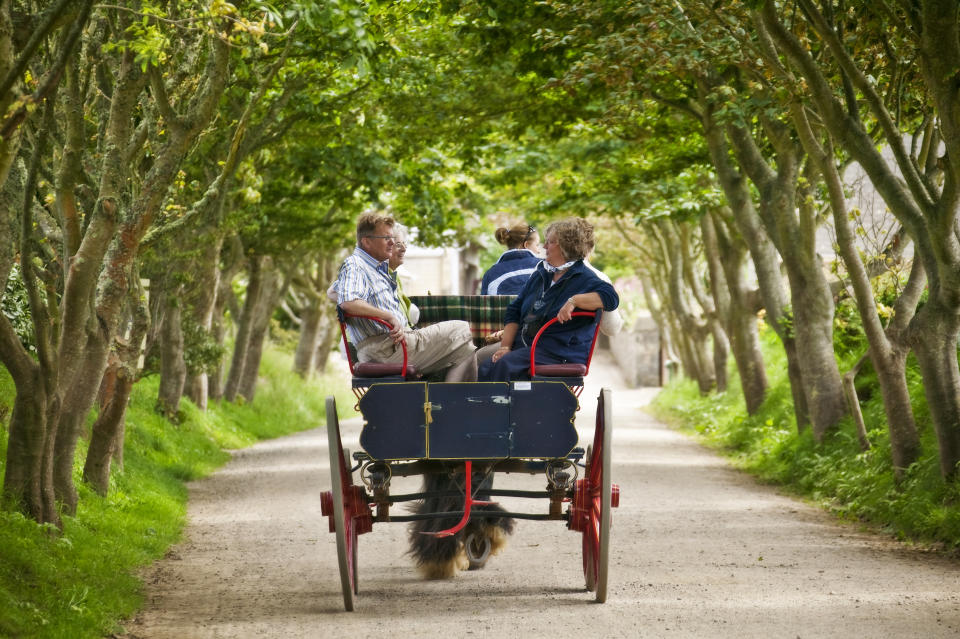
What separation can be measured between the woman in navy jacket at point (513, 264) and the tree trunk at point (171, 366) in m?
8.64

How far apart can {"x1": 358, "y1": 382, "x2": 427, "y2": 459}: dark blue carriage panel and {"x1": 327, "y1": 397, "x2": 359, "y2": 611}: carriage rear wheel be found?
0.18 m

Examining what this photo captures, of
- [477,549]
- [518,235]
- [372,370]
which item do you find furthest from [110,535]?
[518,235]

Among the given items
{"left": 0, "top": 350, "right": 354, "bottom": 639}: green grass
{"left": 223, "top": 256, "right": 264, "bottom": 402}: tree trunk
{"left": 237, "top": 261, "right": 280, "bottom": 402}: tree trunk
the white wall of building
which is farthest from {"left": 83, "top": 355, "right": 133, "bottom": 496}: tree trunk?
the white wall of building

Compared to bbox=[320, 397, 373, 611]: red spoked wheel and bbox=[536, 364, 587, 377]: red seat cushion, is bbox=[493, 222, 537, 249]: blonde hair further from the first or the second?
bbox=[320, 397, 373, 611]: red spoked wheel

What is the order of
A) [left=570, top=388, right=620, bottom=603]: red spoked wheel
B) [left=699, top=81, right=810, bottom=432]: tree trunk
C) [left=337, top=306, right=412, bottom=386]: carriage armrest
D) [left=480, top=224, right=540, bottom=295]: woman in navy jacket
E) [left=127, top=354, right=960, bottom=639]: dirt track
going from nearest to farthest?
[left=127, top=354, right=960, bottom=639]: dirt track
[left=570, top=388, right=620, bottom=603]: red spoked wheel
[left=337, top=306, right=412, bottom=386]: carriage armrest
[left=480, top=224, right=540, bottom=295]: woman in navy jacket
[left=699, top=81, right=810, bottom=432]: tree trunk

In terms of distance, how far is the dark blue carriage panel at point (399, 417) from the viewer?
7383mm

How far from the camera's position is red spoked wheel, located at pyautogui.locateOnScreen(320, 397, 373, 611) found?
7176mm

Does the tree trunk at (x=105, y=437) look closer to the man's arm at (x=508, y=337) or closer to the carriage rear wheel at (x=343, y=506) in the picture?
the carriage rear wheel at (x=343, y=506)

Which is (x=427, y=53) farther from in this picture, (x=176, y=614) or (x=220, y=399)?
(x=176, y=614)

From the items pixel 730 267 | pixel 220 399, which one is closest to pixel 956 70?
pixel 730 267

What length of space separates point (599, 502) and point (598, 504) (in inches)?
0.5

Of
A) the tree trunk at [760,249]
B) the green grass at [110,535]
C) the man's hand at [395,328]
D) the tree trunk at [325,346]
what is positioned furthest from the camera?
the tree trunk at [325,346]

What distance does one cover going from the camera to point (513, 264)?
9.34m

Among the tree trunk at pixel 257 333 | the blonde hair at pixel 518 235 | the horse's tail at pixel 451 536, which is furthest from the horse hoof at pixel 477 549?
the tree trunk at pixel 257 333
